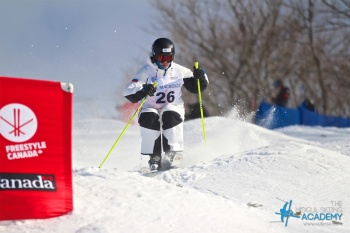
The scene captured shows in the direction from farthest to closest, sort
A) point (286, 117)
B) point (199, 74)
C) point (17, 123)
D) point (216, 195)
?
point (286, 117) < point (199, 74) < point (216, 195) < point (17, 123)

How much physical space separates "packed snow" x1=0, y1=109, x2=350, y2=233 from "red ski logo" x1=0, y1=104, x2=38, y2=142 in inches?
25.1

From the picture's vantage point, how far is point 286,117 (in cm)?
2052

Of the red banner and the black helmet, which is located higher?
the black helmet

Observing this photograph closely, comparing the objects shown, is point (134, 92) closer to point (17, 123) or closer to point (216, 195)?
point (216, 195)

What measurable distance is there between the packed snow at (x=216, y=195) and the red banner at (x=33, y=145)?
0.51 feet

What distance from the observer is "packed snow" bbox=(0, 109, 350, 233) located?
5020 mm

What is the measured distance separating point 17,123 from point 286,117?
1643 centimetres

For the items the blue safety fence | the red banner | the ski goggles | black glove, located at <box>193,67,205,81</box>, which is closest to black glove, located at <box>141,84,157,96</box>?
the ski goggles

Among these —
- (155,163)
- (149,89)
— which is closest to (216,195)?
(155,163)

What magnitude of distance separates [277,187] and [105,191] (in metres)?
2.29

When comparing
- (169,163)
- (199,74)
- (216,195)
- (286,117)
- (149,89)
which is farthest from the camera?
(286,117)

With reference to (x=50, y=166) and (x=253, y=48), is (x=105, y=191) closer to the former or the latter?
(x=50, y=166)

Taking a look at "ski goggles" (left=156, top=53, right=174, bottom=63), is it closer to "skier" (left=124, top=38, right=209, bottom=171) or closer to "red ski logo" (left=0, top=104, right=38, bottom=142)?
"skier" (left=124, top=38, right=209, bottom=171)

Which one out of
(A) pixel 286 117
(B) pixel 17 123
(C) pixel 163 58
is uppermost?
(C) pixel 163 58
